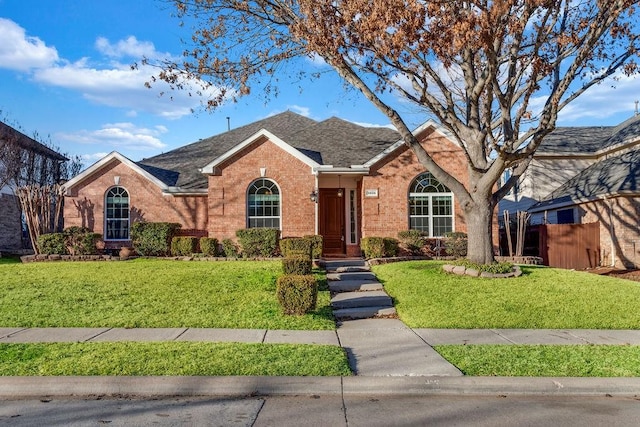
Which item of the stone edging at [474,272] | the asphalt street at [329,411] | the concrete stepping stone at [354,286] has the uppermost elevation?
the stone edging at [474,272]

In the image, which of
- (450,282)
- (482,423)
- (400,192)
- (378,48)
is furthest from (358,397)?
Answer: (400,192)

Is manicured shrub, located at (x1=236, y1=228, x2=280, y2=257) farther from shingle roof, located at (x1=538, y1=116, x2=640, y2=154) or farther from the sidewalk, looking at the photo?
shingle roof, located at (x1=538, y1=116, x2=640, y2=154)

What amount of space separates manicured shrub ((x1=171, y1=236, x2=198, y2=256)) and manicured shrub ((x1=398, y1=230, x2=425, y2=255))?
23.4 ft

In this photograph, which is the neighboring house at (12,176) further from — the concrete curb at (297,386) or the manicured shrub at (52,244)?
the concrete curb at (297,386)

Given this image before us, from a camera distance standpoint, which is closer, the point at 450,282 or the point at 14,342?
the point at 14,342

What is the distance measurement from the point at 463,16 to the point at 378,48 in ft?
6.34

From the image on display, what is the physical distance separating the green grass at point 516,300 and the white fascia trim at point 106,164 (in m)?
10.3

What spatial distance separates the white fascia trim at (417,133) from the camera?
17406mm

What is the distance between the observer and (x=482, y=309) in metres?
9.73

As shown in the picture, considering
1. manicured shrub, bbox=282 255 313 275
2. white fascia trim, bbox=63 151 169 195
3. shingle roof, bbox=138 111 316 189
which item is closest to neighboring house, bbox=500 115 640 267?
shingle roof, bbox=138 111 316 189

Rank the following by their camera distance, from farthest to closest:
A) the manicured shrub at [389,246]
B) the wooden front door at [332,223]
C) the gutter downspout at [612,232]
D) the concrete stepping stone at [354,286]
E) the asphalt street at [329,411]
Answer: the wooden front door at [332,223] < the gutter downspout at [612,232] < the manicured shrub at [389,246] < the concrete stepping stone at [354,286] < the asphalt street at [329,411]

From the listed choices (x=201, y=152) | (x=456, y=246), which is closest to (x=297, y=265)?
(x=456, y=246)

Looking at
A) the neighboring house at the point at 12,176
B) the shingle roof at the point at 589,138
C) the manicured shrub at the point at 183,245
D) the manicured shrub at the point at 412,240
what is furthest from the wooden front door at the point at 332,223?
the neighboring house at the point at 12,176

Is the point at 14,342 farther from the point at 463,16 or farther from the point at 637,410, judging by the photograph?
the point at 463,16
